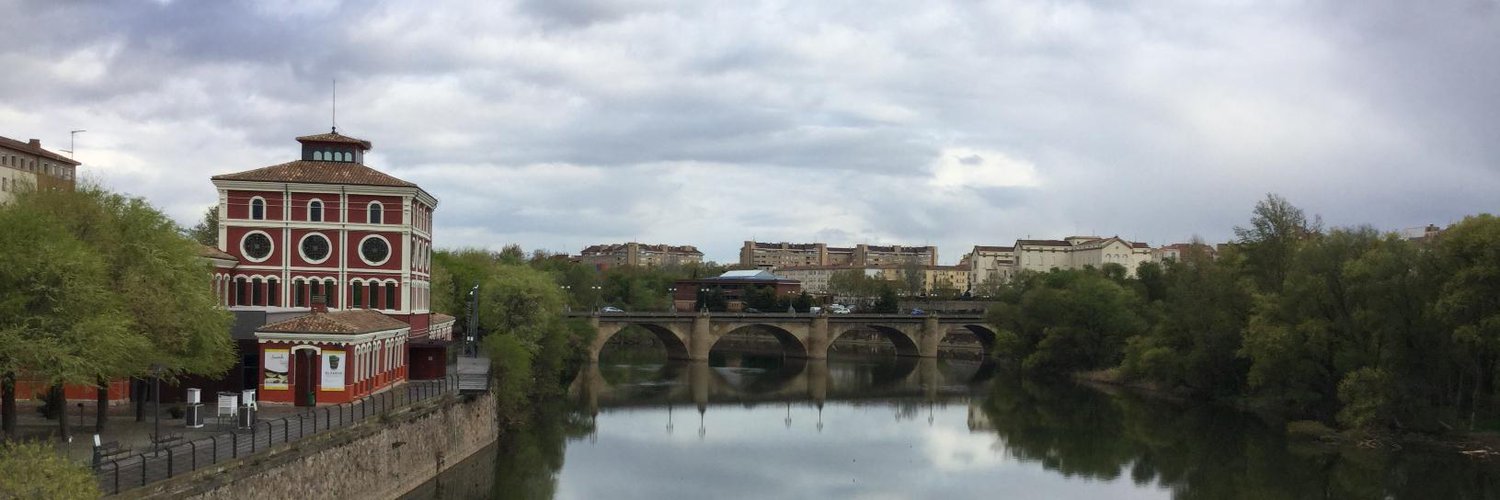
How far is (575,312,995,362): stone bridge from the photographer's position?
9931 cm

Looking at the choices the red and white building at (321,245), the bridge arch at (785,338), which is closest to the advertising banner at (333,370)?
the red and white building at (321,245)

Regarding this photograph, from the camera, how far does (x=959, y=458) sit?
5266 cm

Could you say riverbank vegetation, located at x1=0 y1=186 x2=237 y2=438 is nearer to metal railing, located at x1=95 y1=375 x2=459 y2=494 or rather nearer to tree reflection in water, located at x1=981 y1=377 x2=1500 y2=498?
metal railing, located at x1=95 y1=375 x2=459 y2=494

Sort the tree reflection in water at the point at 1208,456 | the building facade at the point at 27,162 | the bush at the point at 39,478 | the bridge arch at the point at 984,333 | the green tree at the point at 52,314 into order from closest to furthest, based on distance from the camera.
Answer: the bush at the point at 39,478 < the green tree at the point at 52,314 < the tree reflection in water at the point at 1208,456 < the building facade at the point at 27,162 < the bridge arch at the point at 984,333

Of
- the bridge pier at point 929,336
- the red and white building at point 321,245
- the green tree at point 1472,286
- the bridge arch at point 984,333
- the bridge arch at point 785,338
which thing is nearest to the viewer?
the green tree at point 1472,286

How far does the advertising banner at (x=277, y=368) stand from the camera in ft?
126

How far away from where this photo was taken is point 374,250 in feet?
163

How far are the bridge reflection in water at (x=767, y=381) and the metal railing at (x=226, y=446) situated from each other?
94.5ft

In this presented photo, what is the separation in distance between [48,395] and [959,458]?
31.7m

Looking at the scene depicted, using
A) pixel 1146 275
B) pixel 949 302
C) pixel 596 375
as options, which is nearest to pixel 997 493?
pixel 596 375

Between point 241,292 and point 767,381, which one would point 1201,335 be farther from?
point 241,292

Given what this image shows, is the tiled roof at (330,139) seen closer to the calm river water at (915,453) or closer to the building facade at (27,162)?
the calm river water at (915,453)

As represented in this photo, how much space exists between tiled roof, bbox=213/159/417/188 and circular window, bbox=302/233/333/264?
80.7 inches

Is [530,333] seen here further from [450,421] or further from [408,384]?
[450,421]
